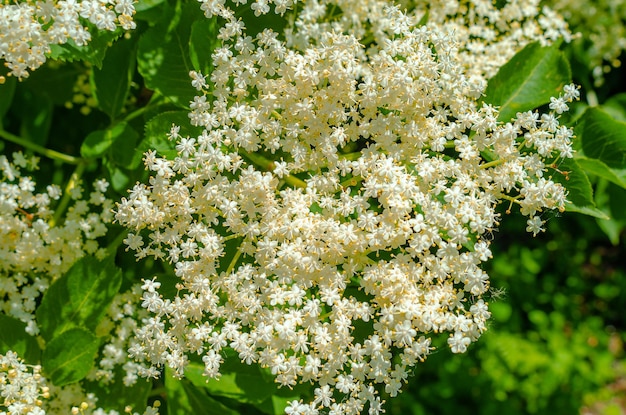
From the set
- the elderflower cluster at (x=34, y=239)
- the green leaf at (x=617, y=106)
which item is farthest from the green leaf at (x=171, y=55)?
the green leaf at (x=617, y=106)

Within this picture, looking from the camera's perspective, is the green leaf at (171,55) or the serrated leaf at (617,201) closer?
the green leaf at (171,55)

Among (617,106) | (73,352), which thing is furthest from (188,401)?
(617,106)

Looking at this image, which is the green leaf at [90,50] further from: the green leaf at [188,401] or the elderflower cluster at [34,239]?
the green leaf at [188,401]

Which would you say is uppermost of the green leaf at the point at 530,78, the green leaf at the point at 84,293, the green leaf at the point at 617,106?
the green leaf at the point at 84,293

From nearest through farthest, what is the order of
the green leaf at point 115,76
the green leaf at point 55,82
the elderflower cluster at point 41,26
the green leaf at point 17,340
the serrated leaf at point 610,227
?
the elderflower cluster at point 41,26
the green leaf at point 17,340
the green leaf at point 115,76
the green leaf at point 55,82
the serrated leaf at point 610,227

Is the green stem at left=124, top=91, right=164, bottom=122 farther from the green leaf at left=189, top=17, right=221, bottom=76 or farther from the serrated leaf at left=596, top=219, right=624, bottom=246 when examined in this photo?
the serrated leaf at left=596, top=219, right=624, bottom=246

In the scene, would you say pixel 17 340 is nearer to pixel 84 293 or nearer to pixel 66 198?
pixel 84 293

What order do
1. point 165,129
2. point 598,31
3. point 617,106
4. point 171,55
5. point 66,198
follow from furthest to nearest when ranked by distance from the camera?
1. point 598,31
2. point 617,106
3. point 66,198
4. point 171,55
5. point 165,129
